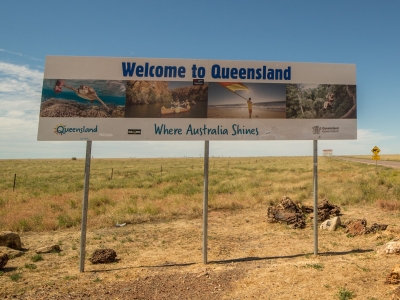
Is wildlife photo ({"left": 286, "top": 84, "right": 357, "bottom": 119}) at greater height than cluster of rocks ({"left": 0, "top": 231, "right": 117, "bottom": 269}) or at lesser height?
greater

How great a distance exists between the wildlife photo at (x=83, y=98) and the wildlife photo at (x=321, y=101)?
386cm

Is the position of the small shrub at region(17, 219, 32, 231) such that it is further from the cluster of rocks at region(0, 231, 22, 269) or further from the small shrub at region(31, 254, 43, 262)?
the small shrub at region(31, 254, 43, 262)

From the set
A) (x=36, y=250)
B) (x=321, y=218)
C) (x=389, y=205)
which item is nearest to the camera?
(x=36, y=250)

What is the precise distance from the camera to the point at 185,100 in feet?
21.6

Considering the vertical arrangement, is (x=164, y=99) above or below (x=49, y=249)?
above

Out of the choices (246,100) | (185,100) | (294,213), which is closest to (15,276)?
(185,100)

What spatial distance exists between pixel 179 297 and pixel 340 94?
566 cm

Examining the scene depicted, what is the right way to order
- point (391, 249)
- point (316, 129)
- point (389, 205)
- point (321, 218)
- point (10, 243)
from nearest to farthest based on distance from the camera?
point (391, 249) → point (316, 129) → point (10, 243) → point (321, 218) → point (389, 205)

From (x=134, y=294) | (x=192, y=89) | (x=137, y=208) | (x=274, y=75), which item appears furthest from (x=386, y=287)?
(x=137, y=208)

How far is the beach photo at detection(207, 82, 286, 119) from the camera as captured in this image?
663 centimetres

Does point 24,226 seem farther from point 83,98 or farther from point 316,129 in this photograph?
point 316,129

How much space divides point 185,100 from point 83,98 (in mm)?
2224

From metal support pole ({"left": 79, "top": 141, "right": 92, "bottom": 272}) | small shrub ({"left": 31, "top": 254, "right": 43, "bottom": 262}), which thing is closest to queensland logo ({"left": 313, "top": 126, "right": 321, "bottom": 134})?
metal support pole ({"left": 79, "top": 141, "right": 92, "bottom": 272})

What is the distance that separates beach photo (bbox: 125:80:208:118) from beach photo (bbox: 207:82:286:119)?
0.88 ft
